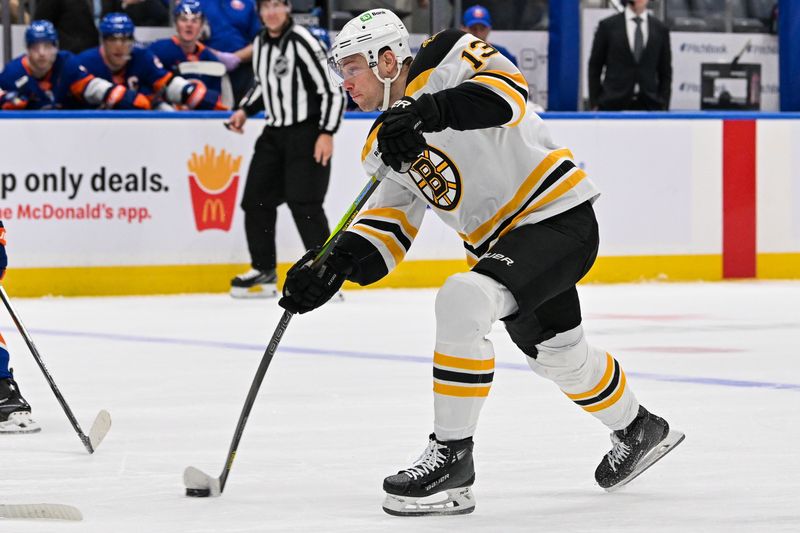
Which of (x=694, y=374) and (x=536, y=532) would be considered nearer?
(x=536, y=532)

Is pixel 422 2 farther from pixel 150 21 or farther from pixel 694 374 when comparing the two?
pixel 694 374

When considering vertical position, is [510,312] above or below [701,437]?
above

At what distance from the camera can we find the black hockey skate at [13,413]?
11.9 feet

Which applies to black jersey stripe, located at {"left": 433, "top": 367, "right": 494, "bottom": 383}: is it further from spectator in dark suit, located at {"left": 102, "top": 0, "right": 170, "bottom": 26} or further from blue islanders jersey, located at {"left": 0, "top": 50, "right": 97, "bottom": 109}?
spectator in dark suit, located at {"left": 102, "top": 0, "right": 170, "bottom": 26}

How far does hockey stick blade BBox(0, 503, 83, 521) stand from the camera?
2611 mm

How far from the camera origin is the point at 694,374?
4633 millimetres

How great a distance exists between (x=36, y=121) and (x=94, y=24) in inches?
35.6

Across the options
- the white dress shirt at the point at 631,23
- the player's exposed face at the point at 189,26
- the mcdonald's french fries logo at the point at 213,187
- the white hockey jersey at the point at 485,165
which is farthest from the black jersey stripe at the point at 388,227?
the white dress shirt at the point at 631,23

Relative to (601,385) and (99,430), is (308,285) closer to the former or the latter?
(601,385)

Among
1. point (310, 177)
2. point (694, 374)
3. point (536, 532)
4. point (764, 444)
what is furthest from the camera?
point (310, 177)

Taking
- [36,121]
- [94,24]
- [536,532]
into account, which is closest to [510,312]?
[536,532]

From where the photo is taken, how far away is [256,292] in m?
7.39

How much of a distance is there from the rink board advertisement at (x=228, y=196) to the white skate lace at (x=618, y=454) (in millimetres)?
4735

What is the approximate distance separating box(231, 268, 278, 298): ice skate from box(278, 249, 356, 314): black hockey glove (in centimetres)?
438
